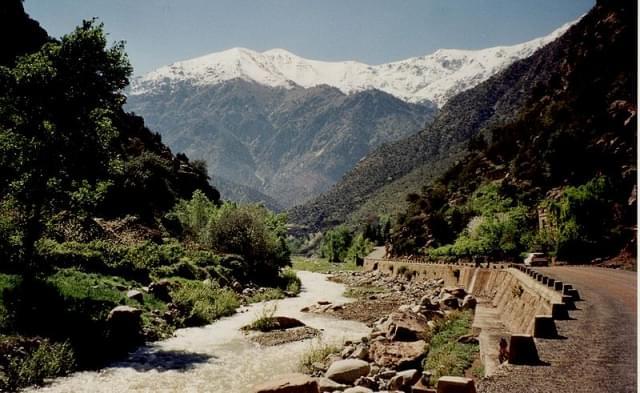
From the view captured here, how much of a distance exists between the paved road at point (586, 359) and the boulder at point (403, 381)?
158 inches

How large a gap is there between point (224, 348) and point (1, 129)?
1650 centimetres

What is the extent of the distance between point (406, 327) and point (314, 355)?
191 inches

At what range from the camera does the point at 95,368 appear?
65.8 feet

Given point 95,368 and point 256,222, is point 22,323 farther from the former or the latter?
point 256,222

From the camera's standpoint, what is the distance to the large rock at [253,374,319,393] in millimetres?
12656

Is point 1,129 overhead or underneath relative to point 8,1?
underneath

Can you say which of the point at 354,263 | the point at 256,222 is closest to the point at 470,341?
the point at 256,222

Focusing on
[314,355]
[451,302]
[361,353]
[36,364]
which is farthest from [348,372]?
[451,302]

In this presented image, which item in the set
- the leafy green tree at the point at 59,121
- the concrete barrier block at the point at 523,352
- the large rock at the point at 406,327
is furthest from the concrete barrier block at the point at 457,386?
the leafy green tree at the point at 59,121

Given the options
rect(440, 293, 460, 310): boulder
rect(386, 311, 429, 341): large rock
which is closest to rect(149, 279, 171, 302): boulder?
rect(386, 311, 429, 341): large rock

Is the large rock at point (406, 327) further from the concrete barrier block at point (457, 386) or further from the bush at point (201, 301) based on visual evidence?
the concrete barrier block at point (457, 386)

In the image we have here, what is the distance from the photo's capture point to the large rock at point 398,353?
61.0ft

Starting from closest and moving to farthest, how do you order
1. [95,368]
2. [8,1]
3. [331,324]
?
1. [95,368]
2. [331,324]
3. [8,1]

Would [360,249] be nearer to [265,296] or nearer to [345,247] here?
[345,247]
